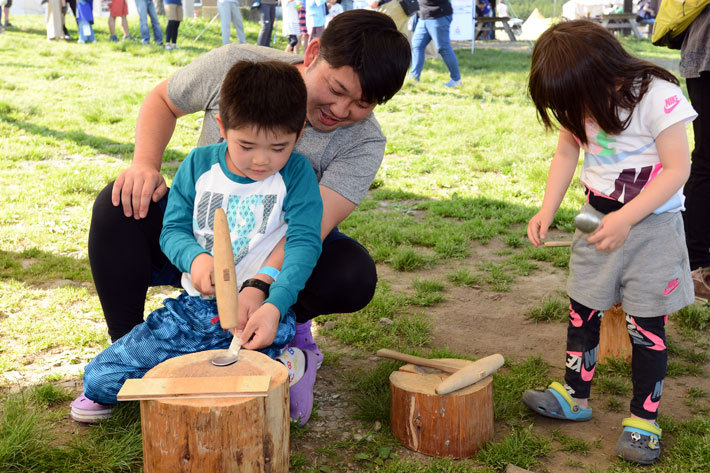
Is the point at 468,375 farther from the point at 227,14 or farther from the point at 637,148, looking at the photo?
the point at 227,14

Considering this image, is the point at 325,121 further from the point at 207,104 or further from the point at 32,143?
the point at 32,143

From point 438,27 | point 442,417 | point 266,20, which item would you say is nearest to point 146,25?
point 266,20

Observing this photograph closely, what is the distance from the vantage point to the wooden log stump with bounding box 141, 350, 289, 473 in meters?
1.67

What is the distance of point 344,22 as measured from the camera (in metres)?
2.26

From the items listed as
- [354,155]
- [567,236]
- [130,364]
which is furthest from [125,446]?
[567,236]

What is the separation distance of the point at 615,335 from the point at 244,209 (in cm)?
153

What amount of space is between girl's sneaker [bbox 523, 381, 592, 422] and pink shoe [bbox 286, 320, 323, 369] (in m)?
0.79

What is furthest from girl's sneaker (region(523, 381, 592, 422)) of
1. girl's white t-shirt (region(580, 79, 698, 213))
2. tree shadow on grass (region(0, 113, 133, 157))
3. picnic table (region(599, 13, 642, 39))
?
picnic table (region(599, 13, 642, 39))

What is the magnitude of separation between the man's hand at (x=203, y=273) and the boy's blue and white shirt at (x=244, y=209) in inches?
3.9

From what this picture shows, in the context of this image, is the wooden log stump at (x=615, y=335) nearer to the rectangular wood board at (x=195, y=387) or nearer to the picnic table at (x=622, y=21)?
the rectangular wood board at (x=195, y=387)

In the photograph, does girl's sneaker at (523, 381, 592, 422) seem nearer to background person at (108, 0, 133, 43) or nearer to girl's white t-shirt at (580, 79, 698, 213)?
girl's white t-shirt at (580, 79, 698, 213)

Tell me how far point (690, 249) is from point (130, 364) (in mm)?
2697

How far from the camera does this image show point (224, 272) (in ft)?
5.73

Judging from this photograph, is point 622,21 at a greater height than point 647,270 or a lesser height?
greater
